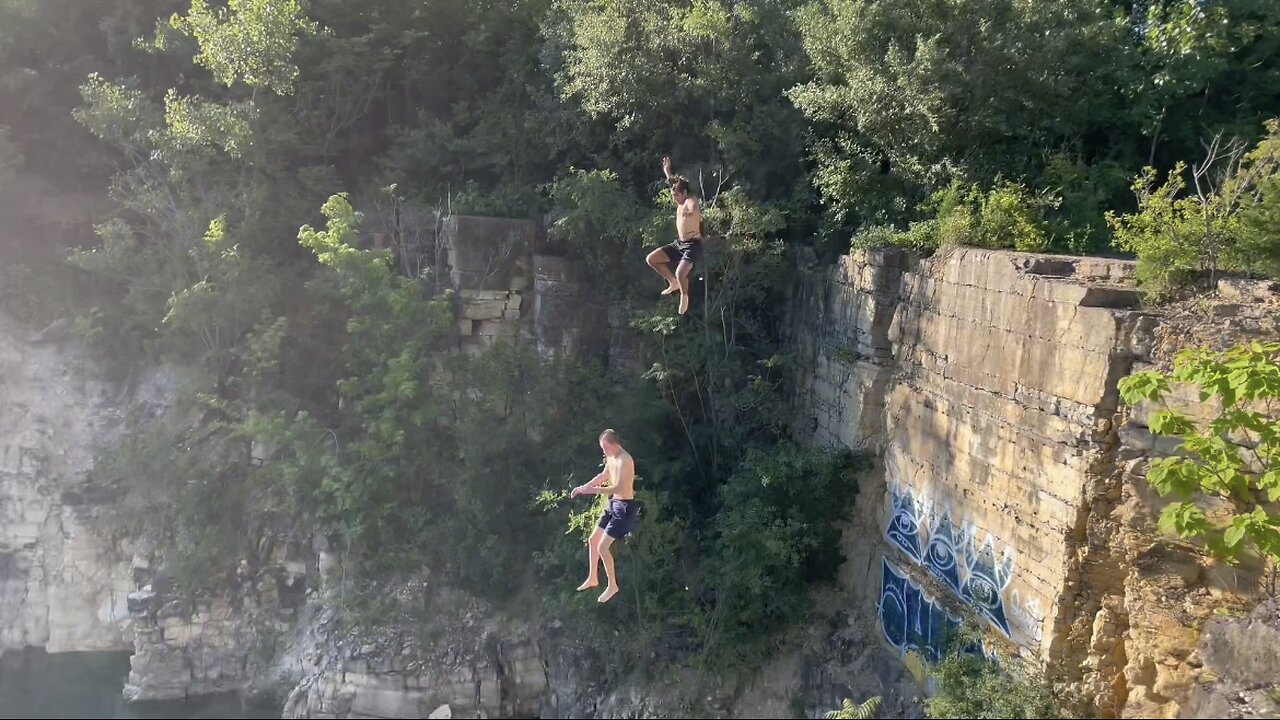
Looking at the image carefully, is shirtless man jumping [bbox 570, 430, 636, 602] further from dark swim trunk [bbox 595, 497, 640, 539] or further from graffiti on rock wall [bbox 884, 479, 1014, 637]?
graffiti on rock wall [bbox 884, 479, 1014, 637]

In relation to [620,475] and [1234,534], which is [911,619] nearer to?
[620,475]

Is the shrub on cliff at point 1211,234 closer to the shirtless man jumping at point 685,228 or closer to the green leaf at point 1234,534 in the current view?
the green leaf at point 1234,534

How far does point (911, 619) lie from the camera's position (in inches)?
387

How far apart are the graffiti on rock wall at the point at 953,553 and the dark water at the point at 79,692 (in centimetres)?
910

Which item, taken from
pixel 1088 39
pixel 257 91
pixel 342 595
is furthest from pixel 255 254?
pixel 1088 39

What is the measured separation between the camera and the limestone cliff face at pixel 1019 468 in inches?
269

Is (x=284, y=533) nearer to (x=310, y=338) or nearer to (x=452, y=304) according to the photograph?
(x=310, y=338)

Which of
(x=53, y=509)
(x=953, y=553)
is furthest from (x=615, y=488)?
(x=53, y=509)

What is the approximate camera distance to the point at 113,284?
14.7 metres

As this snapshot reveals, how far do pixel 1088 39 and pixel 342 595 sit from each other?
40.5ft

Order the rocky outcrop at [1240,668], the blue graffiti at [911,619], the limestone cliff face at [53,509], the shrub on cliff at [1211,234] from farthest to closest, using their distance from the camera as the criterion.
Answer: the limestone cliff face at [53,509], the blue graffiti at [911,619], the shrub on cliff at [1211,234], the rocky outcrop at [1240,668]

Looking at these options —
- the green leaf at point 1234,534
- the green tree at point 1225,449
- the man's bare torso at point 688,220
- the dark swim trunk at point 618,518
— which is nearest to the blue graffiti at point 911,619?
the green tree at point 1225,449

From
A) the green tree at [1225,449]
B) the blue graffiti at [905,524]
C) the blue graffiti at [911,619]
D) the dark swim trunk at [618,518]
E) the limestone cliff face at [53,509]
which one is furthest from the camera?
the limestone cliff face at [53,509]

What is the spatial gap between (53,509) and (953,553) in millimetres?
13694
